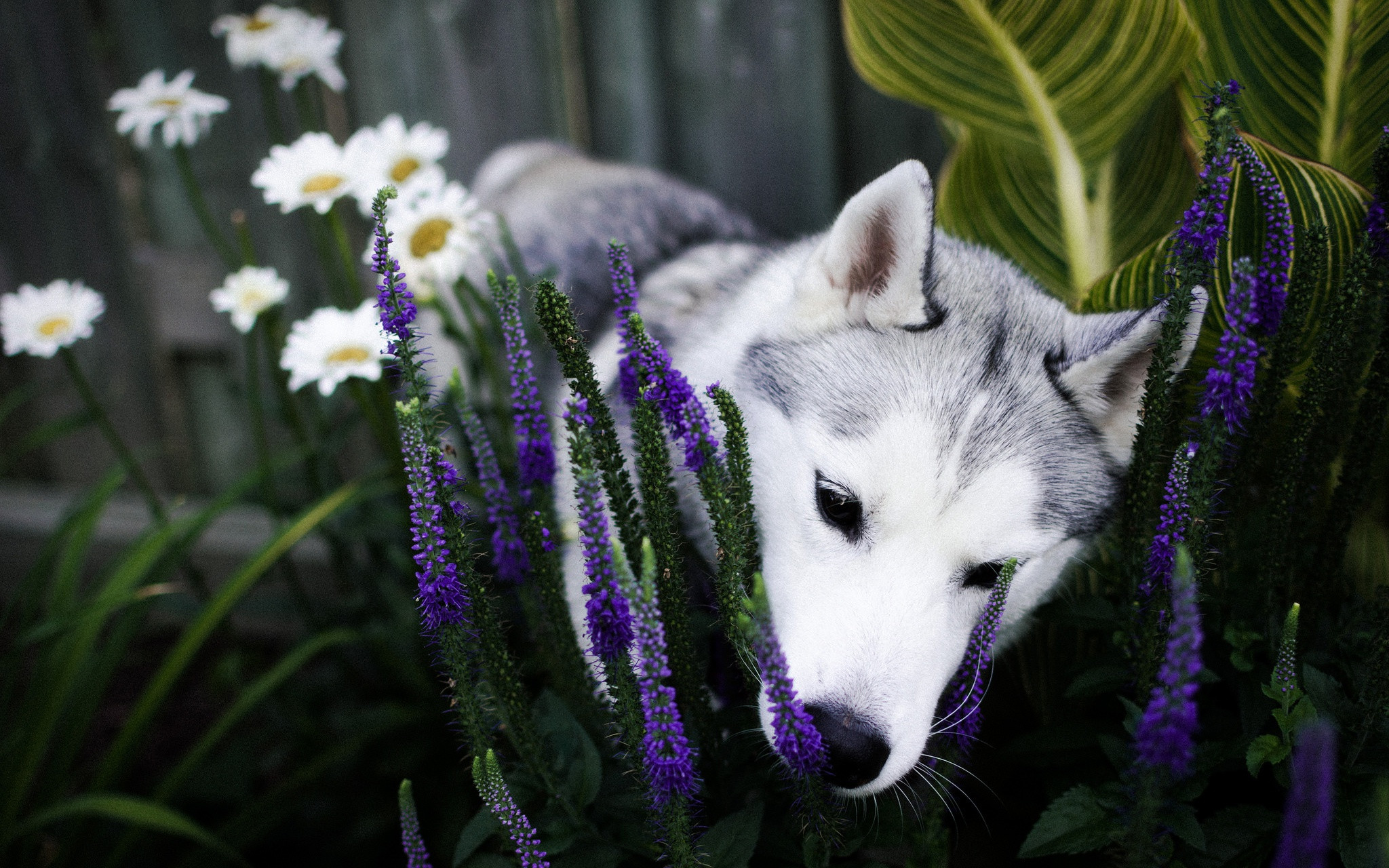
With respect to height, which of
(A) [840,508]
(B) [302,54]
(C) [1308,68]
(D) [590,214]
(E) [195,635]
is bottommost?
(E) [195,635]

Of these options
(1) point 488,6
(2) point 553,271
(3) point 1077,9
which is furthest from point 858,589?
(1) point 488,6

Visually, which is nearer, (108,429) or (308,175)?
(308,175)

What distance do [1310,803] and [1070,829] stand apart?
53 cm

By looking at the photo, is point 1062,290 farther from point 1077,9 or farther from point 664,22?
point 664,22

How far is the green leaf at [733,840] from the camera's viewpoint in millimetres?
1094

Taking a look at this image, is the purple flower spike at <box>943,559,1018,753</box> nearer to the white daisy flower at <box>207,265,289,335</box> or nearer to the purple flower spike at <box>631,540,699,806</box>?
the purple flower spike at <box>631,540,699,806</box>

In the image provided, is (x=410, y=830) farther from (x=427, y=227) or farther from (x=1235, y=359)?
(x=427, y=227)

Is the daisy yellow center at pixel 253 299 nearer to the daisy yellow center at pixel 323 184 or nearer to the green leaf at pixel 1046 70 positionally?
the daisy yellow center at pixel 323 184

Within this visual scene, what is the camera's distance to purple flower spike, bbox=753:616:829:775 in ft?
2.92

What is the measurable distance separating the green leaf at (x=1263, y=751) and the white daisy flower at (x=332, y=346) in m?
1.60

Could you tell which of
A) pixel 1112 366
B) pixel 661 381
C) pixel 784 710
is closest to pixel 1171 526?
pixel 1112 366

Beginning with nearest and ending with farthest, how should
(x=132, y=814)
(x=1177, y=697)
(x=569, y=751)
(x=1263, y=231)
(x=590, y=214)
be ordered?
(x=1177, y=697)
(x=569, y=751)
(x=1263, y=231)
(x=132, y=814)
(x=590, y=214)

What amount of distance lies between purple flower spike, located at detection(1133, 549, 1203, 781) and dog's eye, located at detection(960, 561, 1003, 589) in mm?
521

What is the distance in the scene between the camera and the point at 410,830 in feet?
3.34
